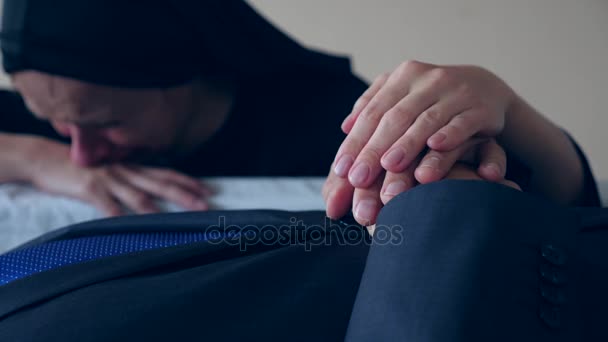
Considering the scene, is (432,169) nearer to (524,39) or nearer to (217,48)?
(217,48)

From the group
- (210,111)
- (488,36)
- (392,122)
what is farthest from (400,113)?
(488,36)

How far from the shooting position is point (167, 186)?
0.80 m

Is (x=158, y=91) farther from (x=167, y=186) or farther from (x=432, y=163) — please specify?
(x=432, y=163)

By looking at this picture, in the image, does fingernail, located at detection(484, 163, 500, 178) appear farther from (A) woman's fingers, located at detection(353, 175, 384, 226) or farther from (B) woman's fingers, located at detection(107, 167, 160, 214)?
(B) woman's fingers, located at detection(107, 167, 160, 214)

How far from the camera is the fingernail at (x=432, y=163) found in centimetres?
40

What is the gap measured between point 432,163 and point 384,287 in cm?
13

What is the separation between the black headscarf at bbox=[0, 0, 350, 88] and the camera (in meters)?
0.80

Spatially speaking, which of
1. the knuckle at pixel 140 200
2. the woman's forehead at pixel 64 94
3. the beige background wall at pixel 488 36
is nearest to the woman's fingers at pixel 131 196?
the knuckle at pixel 140 200

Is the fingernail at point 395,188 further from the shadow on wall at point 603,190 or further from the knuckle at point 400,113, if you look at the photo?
the shadow on wall at point 603,190

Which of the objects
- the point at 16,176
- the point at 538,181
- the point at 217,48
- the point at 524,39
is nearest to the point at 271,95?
the point at 217,48

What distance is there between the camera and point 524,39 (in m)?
1.69

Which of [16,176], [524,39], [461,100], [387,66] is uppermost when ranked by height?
[524,39]

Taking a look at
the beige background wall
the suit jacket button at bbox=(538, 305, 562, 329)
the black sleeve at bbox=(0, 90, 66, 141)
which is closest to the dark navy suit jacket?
the suit jacket button at bbox=(538, 305, 562, 329)

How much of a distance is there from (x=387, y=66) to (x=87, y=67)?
1.15 metres
